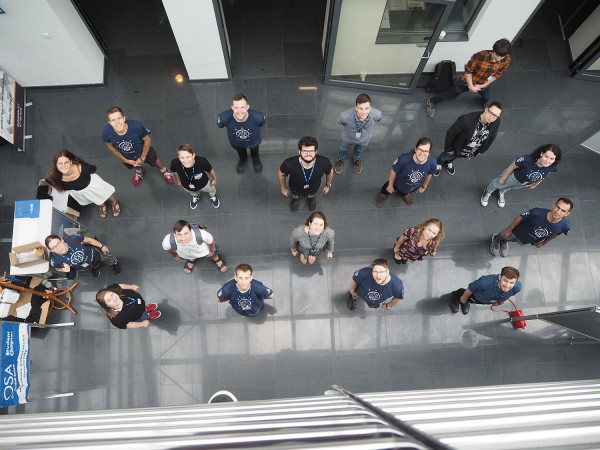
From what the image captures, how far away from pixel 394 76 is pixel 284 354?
15.7 feet

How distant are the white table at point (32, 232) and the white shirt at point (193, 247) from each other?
158 centimetres

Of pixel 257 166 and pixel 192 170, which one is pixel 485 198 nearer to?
pixel 257 166

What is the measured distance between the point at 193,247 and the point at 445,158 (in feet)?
12.9

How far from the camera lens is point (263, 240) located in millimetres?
5629

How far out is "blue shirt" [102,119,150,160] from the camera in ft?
15.8

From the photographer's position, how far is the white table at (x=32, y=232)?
4602mm

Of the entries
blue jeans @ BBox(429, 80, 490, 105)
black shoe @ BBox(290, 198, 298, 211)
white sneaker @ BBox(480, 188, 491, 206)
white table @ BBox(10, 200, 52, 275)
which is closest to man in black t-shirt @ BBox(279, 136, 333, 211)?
black shoe @ BBox(290, 198, 298, 211)

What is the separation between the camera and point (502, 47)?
4988 mm

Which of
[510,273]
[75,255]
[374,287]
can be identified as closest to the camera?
[510,273]

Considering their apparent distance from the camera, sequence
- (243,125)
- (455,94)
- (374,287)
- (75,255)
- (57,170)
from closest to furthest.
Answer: (374,287)
(57,170)
(75,255)
(243,125)
(455,94)

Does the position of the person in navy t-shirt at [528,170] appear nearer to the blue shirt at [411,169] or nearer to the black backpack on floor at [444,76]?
the blue shirt at [411,169]

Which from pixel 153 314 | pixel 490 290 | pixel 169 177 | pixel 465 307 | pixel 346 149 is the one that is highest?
pixel 346 149

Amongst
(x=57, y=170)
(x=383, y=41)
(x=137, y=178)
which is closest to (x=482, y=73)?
(x=383, y=41)

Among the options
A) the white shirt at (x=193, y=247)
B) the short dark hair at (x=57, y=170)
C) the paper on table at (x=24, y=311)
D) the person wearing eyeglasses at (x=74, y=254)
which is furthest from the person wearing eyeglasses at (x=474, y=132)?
the paper on table at (x=24, y=311)
